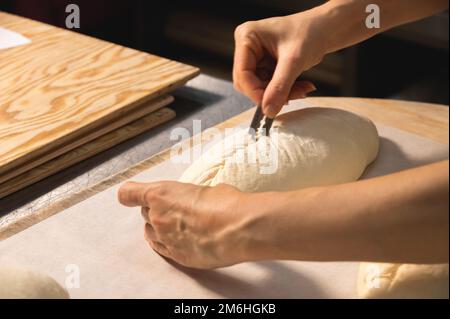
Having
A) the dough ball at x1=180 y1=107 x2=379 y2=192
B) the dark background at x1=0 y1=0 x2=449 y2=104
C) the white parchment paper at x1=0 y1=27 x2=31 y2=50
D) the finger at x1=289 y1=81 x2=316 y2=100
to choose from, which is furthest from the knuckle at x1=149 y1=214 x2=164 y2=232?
the dark background at x1=0 y1=0 x2=449 y2=104

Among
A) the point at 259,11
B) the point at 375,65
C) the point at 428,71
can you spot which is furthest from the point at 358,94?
the point at 259,11

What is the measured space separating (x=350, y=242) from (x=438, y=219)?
0.36ft

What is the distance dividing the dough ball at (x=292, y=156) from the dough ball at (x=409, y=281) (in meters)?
0.27

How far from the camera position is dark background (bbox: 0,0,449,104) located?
9.10ft

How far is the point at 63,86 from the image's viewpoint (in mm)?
1558

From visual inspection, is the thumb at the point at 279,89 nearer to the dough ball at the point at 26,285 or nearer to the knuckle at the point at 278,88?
the knuckle at the point at 278,88

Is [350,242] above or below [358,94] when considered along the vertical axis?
above

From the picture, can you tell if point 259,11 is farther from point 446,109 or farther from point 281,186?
point 281,186

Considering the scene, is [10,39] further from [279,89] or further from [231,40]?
[231,40]

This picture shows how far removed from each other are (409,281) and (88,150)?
27.7 inches

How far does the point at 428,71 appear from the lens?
3.11 m

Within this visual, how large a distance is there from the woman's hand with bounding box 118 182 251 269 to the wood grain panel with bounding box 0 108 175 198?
0.27 metres

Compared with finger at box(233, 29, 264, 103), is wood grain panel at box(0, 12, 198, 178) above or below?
below

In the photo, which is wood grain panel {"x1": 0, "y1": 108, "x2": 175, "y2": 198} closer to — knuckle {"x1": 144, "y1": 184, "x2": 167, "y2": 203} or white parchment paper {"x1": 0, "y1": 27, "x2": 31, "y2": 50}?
knuckle {"x1": 144, "y1": 184, "x2": 167, "y2": 203}
